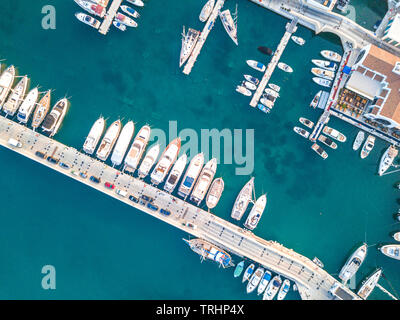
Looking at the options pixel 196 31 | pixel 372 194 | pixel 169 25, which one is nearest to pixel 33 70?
pixel 169 25

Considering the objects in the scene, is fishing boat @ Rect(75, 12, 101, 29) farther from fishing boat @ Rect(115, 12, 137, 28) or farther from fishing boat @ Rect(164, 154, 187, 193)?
fishing boat @ Rect(164, 154, 187, 193)

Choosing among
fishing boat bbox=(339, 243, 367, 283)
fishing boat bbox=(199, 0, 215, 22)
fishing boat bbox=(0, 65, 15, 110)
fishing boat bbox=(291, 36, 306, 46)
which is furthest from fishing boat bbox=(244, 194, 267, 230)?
fishing boat bbox=(0, 65, 15, 110)

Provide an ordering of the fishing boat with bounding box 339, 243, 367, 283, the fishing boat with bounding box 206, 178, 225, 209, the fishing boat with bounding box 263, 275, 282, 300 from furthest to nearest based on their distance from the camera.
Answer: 1. the fishing boat with bounding box 263, 275, 282, 300
2. the fishing boat with bounding box 339, 243, 367, 283
3. the fishing boat with bounding box 206, 178, 225, 209

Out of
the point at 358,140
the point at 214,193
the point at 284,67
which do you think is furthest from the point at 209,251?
the point at 284,67

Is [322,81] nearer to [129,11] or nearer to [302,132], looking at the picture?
[302,132]

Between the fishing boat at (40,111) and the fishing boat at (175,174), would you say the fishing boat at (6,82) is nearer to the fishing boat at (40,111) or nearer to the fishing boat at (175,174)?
the fishing boat at (40,111)

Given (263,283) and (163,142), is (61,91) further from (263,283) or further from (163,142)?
(263,283)
